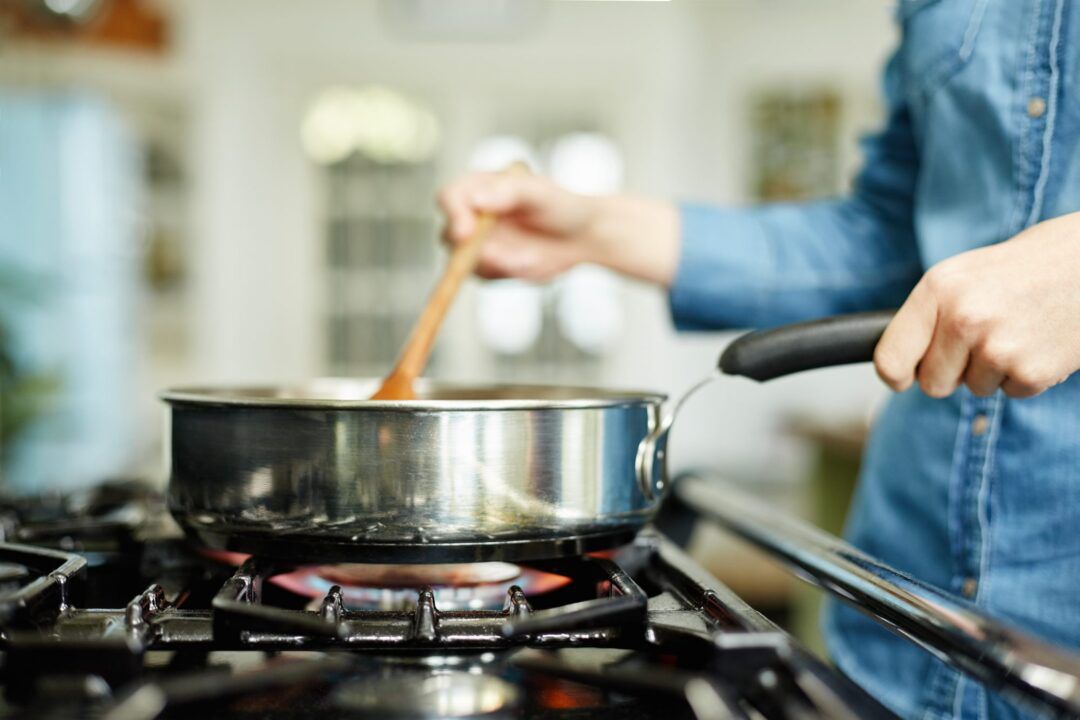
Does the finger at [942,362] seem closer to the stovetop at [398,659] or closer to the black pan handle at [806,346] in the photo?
the black pan handle at [806,346]

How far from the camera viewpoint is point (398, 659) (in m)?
0.38

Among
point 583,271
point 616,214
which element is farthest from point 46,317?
point 616,214

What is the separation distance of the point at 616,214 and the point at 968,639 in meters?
0.49

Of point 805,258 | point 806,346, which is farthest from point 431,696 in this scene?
point 805,258

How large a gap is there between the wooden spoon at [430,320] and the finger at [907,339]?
0.97 feet

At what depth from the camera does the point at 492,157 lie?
12.3ft

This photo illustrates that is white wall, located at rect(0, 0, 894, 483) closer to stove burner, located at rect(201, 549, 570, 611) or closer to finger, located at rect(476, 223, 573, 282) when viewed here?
finger, located at rect(476, 223, 573, 282)

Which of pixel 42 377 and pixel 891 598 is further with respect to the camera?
pixel 42 377

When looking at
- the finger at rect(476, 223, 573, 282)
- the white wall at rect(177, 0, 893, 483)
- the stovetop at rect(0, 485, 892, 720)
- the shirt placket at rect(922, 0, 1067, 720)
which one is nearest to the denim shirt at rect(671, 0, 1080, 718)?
the shirt placket at rect(922, 0, 1067, 720)

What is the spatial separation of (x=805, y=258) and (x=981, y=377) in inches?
12.8

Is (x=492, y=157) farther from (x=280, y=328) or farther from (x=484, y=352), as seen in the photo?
(x=280, y=328)

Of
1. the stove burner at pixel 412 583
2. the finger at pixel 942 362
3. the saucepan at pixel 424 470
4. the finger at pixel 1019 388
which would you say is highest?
the finger at pixel 942 362

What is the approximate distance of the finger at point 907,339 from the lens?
45cm

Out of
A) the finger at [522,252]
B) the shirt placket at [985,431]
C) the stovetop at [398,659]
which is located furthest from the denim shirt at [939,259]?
the stovetop at [398,659]
